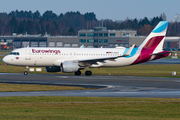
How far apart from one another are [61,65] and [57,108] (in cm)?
2768

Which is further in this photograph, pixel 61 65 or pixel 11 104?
pixel 61 65

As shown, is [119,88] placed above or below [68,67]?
below

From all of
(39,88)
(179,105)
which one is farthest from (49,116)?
(39,88)

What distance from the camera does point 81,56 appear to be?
51.9 metres

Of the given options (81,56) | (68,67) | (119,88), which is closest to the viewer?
(119,88)

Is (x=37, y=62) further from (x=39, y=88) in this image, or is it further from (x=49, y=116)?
(x=49, y=116)

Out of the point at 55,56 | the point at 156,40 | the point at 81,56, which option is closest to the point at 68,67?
the point at 55,56

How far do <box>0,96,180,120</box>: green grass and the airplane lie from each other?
23739 mm

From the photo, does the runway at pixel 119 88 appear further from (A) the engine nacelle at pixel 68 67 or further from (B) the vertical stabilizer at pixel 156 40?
(B) the vertical stabilizer at pixel 156 40

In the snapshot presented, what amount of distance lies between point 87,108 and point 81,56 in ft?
100

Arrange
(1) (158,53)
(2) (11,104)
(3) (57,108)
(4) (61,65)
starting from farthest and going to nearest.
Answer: (1) (158,53) < (4) (61,65) < (2) (11,104) < (3) (57,108)

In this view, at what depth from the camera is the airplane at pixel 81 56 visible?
163ft

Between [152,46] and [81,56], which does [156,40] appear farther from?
[81,56]

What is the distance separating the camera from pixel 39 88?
33562 millimetres
